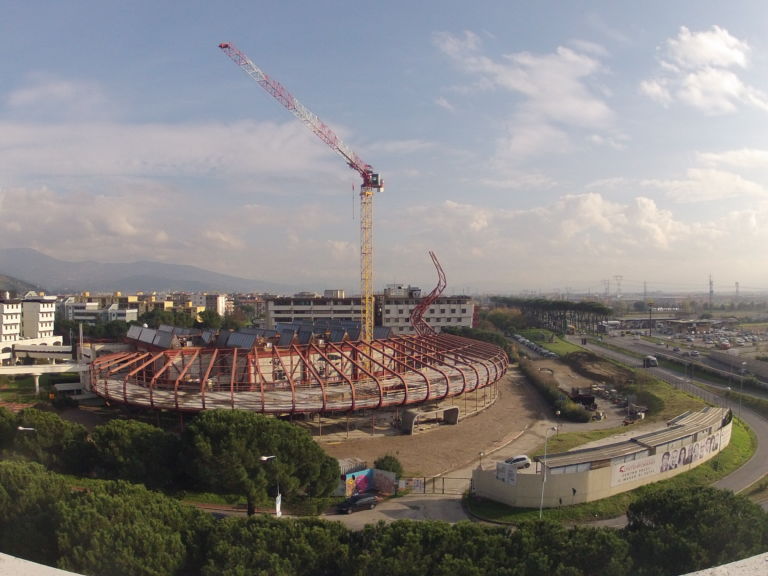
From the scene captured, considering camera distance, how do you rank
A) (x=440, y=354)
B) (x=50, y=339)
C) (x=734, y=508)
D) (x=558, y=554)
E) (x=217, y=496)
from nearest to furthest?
1. (x=558, y=554)
2. (x=734, y=508)
3. (x=217, y=496)
4. (x=440, y=354)
5. (x=50, y=339)

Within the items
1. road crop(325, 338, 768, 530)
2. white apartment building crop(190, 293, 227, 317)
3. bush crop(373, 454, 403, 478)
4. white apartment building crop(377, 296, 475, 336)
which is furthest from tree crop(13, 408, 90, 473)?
white apartment building crop(190, 293, 227, 317)

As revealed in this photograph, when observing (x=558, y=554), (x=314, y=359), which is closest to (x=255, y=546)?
(x=558, y=554)

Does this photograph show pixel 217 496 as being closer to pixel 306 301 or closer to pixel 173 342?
pixel 173 342

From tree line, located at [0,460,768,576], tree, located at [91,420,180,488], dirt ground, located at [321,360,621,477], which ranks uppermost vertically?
tree line, located at [0,460,768,576]

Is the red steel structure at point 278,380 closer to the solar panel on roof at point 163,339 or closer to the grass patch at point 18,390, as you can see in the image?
the solar panel on roof at point 163,339

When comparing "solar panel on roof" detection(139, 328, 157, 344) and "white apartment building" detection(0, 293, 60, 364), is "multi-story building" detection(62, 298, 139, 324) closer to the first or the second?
"white apartment building" detection(0, 293, 60, 364)
